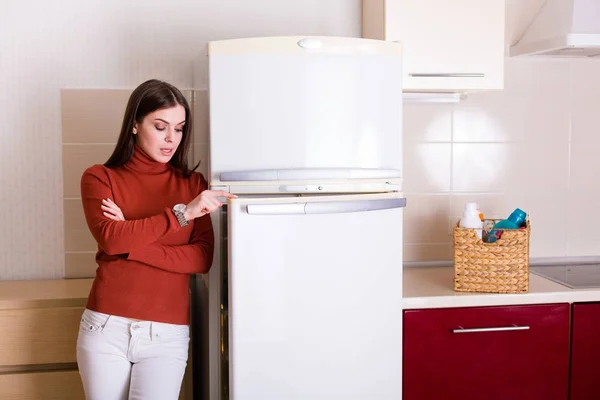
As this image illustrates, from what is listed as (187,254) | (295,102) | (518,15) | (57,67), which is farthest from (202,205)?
(518,15)

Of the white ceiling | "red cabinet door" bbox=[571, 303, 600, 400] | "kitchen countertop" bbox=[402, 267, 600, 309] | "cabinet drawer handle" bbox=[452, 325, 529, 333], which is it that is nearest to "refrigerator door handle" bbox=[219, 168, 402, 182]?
"kitchen countertop" bbox=[402, 267, 600, 309]

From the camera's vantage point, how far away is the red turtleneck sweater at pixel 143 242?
1.85 m

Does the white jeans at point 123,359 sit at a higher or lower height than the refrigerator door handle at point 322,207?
lower

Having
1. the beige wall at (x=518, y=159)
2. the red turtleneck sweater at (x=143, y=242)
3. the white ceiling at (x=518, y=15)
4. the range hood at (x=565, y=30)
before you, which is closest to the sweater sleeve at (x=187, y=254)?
the red turtleneck sweater at (x=143, y=242)

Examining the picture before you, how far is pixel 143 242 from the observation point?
6.05ft

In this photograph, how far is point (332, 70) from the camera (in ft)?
6.60

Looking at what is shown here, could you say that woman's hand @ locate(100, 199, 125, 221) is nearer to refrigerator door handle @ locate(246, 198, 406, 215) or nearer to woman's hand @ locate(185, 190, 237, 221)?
woman's hand @ locate(185, 190, 237, 221)

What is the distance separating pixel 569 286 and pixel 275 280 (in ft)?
3.31

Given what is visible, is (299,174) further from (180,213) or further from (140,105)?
(140,105)

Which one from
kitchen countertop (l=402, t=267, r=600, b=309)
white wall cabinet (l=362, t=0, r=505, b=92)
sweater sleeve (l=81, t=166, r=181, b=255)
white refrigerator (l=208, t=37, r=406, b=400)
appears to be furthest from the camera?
white wall cabinet (l=362, t=0, r=505, b=92)

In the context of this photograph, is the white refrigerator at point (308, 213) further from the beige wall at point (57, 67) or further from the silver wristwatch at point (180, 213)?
the beige wall at point (57, 67)

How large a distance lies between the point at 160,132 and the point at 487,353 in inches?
46.7

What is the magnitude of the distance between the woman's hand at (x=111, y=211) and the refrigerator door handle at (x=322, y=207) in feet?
1.09

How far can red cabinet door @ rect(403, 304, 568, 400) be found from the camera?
2.21 metres
